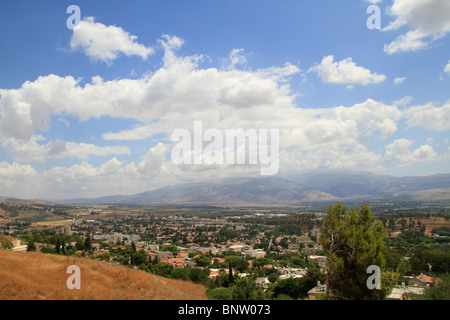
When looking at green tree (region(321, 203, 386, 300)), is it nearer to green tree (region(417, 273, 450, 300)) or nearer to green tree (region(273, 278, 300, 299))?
green tree (region(417, 273, 450, 300))

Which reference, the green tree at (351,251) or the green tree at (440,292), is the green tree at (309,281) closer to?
the green tree at (440,292)

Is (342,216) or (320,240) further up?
(342,216)

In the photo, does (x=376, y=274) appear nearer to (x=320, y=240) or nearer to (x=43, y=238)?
(x=320, y=240)

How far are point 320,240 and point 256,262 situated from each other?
31.4m

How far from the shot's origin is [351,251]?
12.0m

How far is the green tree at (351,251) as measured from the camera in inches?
444

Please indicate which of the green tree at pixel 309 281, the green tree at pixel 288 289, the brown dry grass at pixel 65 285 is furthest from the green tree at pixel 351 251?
the green tree at pixel 309 281

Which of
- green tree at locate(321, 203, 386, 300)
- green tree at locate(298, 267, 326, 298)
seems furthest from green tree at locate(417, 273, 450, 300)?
green tree at locate(298, 267, 326, 298)

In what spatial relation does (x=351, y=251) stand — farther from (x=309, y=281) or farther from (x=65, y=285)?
(x=309, y=281)

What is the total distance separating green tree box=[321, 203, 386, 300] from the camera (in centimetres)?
1129
